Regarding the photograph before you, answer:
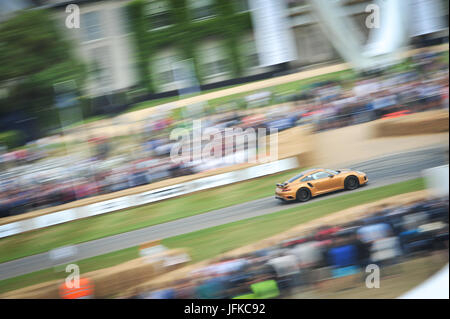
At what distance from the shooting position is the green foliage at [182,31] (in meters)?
3.29

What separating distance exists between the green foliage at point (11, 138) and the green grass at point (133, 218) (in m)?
0.74

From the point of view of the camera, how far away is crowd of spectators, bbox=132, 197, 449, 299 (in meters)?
3.26

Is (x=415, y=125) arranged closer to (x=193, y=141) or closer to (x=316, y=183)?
(x=316, y=183)

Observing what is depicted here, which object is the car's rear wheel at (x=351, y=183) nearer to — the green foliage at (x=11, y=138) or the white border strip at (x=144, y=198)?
the white border strip at (x=144, y=198)

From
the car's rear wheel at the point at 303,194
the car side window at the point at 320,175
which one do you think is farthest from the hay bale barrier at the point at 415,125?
the car's rear wheel at the point at 303,194

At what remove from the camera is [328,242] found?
10.9ft

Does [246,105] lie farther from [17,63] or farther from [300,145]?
[17,63]

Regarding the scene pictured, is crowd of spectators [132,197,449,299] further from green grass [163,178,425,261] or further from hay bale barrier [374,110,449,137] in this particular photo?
hay bale barrier [374,110,449,137]

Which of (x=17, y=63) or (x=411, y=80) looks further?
(x=411, y=80)

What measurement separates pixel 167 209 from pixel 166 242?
0.91ft

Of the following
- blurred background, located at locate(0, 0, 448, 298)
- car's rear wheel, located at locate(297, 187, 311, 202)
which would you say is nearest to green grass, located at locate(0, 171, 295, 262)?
blurred background, located at locate(0, 0, 448, 298)

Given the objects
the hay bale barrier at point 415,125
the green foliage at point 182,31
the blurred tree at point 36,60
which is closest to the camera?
the blurred tree at point 36,60

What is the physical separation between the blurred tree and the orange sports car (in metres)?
1.92
